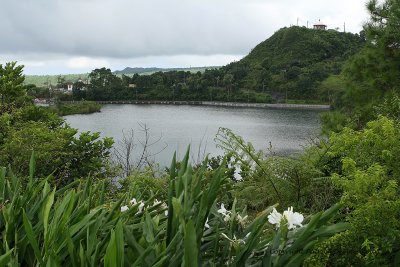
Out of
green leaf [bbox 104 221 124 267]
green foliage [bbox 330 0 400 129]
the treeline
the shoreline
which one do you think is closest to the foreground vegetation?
green leaf [bbox 104 221 124 267]

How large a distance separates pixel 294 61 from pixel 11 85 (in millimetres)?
58718

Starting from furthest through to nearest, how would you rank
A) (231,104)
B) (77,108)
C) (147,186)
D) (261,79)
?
(261,79)
(231,104)
(77,108)
(147,186)

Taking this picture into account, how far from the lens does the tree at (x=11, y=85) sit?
857 cm

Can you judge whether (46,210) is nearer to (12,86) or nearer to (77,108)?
(12,86)

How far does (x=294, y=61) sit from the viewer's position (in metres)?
64.3

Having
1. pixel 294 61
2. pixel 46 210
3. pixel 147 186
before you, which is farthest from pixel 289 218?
pixel 294 61

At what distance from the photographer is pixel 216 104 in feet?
213

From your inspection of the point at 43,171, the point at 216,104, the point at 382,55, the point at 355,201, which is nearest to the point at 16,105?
the point at 43,171

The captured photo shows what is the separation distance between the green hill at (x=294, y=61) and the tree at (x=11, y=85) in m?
49.1

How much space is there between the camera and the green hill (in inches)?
2333

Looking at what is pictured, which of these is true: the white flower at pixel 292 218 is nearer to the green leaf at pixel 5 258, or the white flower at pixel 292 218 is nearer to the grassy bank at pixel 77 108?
the green leaf at pixel 5 258

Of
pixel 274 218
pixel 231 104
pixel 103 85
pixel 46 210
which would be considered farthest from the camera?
pixel 103 85

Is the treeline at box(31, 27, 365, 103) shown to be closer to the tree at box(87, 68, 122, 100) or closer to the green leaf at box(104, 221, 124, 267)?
the tree at box(87, 68, 122, 100)

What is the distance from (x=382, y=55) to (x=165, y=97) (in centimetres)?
5937
